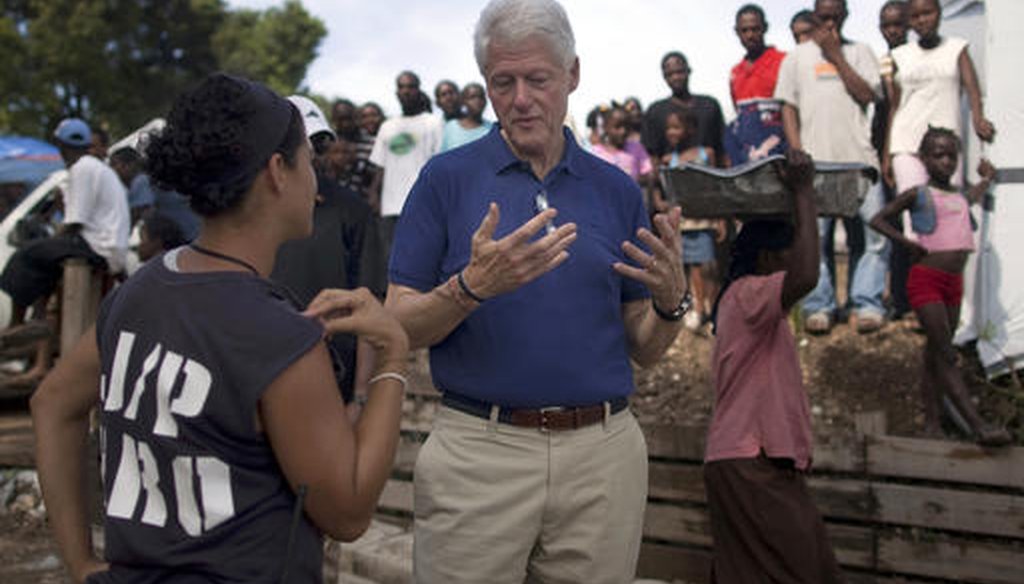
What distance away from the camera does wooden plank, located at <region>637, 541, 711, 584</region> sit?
184 inches

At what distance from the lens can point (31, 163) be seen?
15.8 m

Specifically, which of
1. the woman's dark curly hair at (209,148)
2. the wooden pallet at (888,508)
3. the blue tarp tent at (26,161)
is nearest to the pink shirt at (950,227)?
the wooden pallet at (888,508)

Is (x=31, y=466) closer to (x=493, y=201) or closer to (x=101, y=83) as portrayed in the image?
(x=493, y=201)

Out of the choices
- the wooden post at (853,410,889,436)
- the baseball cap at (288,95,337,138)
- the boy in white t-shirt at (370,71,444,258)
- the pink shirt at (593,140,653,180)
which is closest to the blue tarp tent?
the boy in white t-shirt at (370,71,444,258)

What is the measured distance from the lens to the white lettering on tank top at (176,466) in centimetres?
174

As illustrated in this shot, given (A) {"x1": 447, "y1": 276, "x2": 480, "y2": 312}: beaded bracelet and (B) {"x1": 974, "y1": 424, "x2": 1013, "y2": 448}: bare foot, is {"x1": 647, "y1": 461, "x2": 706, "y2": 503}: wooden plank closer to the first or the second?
(B) {"x1": 974, "y1": 424, "x2": 1013, "y2": 448}: bare foot

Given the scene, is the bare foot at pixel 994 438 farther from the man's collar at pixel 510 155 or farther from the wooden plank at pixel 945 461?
the man's collar at pixel 510 155

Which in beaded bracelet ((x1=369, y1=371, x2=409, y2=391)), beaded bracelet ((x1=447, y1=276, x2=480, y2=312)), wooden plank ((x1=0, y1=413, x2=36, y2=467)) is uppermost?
beaded bracelet ((x1=447, y1=276, x2=480, y2=312))

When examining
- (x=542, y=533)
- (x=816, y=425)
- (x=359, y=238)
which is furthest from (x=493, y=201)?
(x=816, y=425)

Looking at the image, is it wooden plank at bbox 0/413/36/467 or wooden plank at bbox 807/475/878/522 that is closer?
wooden plank at bbox 807/475/878/522

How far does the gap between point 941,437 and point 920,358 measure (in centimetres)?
114

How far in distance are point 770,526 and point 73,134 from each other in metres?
5.86

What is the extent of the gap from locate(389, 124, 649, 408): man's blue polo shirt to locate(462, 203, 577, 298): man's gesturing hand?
223mm

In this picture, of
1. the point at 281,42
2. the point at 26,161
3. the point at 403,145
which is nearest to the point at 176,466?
the point at 403,145
